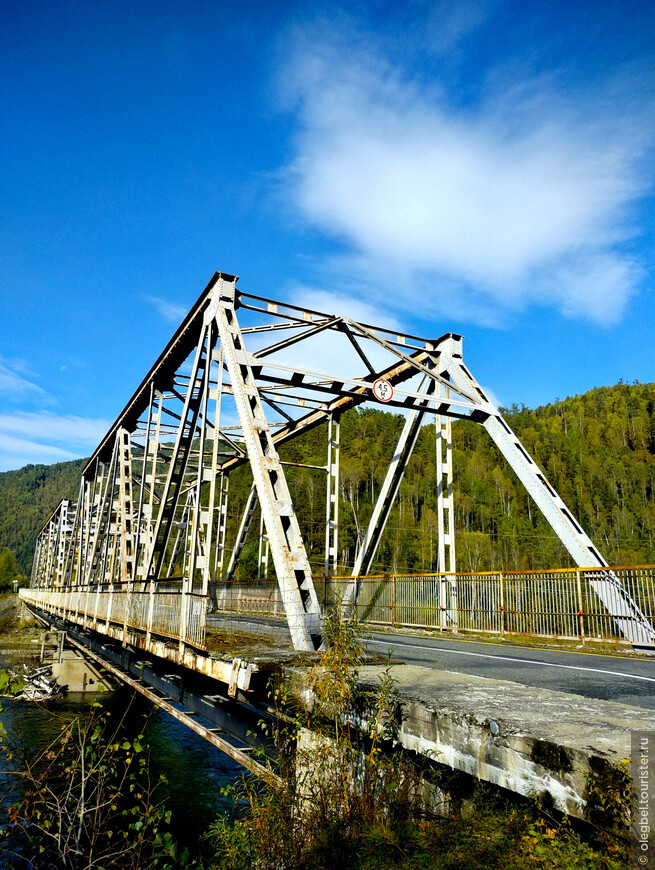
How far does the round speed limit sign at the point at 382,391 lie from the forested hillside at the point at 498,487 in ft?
146

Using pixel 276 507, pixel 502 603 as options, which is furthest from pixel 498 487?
pixel 276 507

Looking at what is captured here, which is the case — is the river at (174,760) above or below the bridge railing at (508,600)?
below

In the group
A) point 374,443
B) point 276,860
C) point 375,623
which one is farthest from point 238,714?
point 374,443

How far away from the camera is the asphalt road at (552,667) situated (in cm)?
604

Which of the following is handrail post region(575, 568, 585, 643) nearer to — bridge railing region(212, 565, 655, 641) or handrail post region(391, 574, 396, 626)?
bridge railing region(212, 565, 655, 641)

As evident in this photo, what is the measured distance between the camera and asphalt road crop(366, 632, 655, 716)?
6.04m

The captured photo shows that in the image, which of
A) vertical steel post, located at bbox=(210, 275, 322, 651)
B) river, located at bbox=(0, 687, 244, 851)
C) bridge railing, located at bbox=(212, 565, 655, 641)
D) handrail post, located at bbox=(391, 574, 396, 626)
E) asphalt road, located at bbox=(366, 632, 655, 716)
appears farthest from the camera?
handrail post, located at bbox=(391, 574, 396, 626)

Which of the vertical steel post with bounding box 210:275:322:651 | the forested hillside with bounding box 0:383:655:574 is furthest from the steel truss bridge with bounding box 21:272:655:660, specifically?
the forested hillside with bounding box 0:383:655:574

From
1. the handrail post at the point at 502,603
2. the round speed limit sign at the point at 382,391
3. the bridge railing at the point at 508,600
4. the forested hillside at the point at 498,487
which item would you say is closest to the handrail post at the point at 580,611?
the bridge railing at the point at 508,600

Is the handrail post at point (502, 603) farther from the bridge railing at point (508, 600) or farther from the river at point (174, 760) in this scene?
the river at point (174, 760)

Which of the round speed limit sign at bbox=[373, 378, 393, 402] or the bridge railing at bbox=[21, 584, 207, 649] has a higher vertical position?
the round speed limit sign at bbox=[373, 378, 393, 402]

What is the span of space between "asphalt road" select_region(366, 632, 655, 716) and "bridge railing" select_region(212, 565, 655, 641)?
4.18 ft

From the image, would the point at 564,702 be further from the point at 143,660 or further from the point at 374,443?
the point at 374,443

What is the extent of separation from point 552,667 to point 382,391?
23.6 ft
